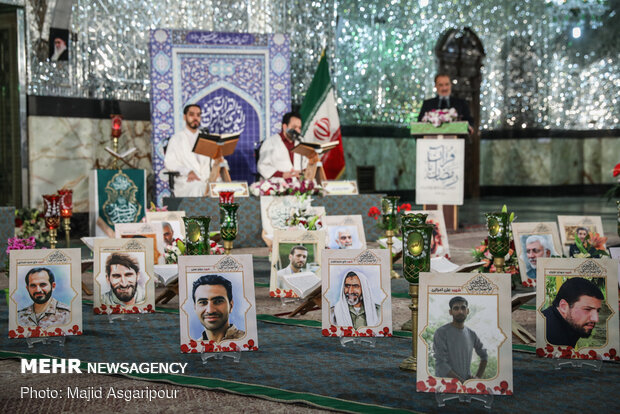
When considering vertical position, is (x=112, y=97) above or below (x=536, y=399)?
above

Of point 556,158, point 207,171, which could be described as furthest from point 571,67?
point 207,171

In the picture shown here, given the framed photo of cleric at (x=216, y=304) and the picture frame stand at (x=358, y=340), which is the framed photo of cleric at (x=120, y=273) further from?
the picture frame stand at (x=358, y=340)

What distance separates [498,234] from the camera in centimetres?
377

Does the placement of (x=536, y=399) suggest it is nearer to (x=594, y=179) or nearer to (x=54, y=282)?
(x=54, y=282)

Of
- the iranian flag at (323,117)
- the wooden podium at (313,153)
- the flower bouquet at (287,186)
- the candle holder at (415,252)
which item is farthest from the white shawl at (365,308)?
the iranian flag at (323,117)

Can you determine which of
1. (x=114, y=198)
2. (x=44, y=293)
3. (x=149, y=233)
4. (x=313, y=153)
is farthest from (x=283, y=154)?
(x=44, y=293)

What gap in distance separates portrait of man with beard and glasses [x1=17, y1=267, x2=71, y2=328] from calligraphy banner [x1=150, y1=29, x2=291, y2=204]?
20.1ft

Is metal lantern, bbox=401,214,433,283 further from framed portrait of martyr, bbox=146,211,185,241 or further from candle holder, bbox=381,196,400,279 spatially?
framed portrait of martyr, bbox=146,211,185,241

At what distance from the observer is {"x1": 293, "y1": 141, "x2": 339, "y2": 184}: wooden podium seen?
8.60 metres

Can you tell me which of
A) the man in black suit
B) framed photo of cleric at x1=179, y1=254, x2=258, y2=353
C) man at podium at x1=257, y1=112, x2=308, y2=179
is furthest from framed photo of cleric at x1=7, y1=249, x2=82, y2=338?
the man in black suit

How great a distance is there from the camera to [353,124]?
13.5 metres

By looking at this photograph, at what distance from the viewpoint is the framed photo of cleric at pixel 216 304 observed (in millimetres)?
3682

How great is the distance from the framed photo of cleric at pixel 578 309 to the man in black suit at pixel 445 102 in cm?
626

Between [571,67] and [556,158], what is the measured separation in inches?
72.5
